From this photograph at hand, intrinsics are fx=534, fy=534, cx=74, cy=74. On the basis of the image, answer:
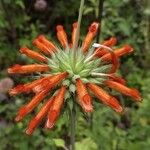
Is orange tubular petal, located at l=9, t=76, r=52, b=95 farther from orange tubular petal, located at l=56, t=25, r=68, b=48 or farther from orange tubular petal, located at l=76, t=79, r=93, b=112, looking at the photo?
orange tubular petal, located at l=56, t=25, r=68, b=48

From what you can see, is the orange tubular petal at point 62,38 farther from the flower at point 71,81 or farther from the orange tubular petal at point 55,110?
the orange tubular petal at point 55,110

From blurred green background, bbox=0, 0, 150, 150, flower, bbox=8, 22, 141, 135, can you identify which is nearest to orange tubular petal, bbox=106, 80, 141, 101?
flower, bbox=8, 22, 141, 135

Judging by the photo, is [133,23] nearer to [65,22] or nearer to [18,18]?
[65,22]

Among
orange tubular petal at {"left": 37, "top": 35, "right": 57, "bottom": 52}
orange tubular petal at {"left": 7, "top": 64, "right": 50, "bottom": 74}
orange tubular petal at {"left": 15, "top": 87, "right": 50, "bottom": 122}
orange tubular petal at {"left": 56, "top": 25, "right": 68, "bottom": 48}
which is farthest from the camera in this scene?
orange tubular petal at {"left": 56, "top": 25, "right": 68, "bottom": 48}

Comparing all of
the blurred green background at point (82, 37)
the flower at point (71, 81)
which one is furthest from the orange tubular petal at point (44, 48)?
the blurred green background at point (82, 37)

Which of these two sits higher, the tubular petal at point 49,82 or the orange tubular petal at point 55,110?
the tubular petal at point 49,82
